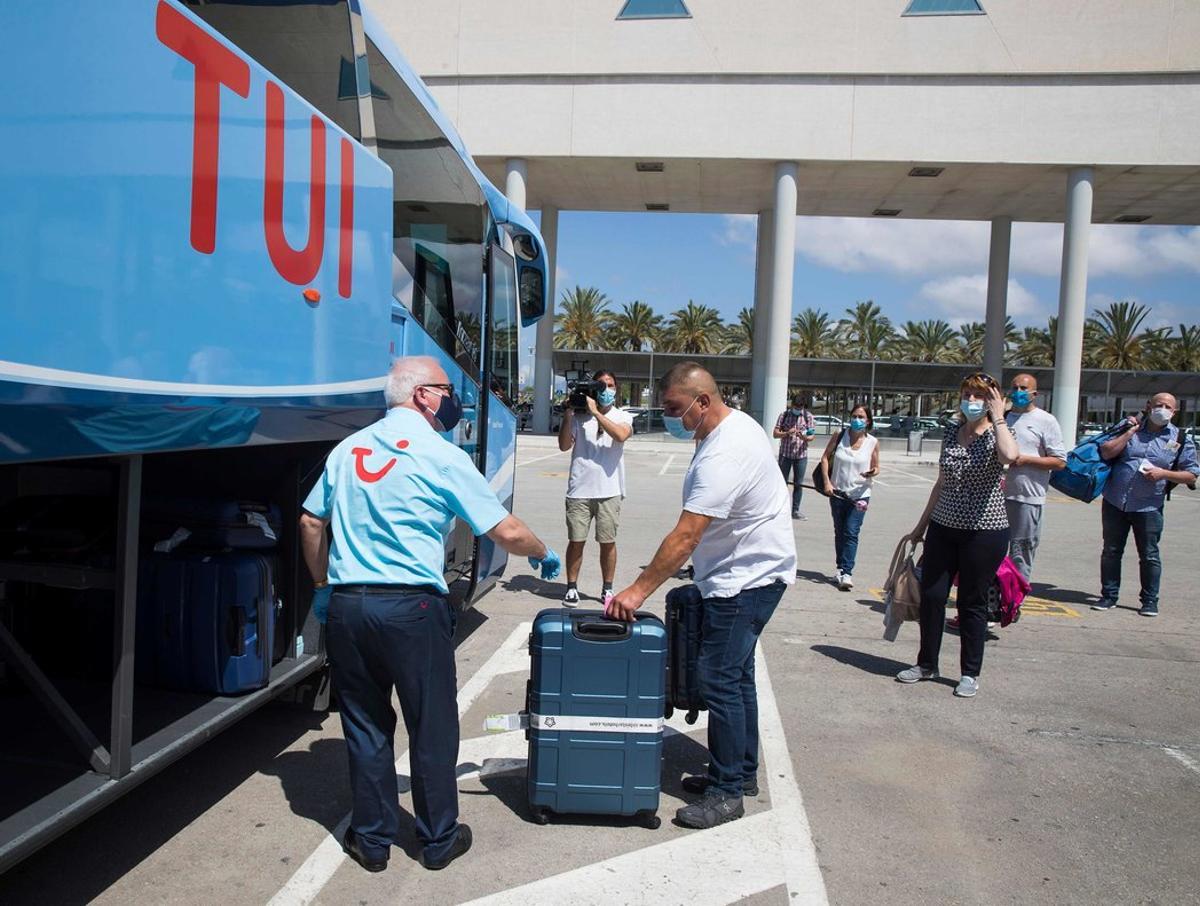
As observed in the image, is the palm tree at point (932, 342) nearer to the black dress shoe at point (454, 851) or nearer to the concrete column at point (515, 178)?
the concrete column at point (515, 178)

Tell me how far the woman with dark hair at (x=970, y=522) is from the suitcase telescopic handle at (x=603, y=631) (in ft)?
8.84

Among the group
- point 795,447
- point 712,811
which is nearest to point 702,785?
point 712,811

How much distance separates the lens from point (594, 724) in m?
3.60

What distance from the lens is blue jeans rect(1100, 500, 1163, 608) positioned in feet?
25.9

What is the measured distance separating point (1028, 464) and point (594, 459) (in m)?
3.29

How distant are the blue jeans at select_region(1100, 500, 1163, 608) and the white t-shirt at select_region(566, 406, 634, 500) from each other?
462 centimetres

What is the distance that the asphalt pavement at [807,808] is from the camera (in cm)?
321

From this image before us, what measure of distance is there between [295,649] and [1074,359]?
28781 millimetres

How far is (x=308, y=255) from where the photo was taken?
10.5ft

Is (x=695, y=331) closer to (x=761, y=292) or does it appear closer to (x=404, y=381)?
(x=761, y=292)

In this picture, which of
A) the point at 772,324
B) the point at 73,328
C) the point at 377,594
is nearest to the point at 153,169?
the point at 73,328

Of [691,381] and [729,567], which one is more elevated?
[691,381]

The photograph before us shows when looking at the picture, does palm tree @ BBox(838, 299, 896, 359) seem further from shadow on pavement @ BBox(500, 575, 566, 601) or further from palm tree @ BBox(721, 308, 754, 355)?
shadow on pavement @ BBox(500, 575, 566, 601)

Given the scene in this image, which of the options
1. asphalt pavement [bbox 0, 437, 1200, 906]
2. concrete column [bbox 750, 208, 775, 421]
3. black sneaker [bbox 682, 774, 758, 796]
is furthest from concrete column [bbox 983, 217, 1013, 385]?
black sneaker [bbox 682, 774, 758, 796]
